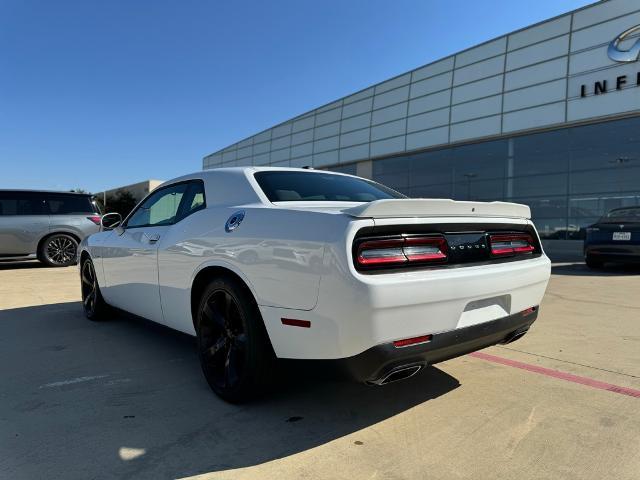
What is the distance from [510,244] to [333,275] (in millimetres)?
1390

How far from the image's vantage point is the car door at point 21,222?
32.6ft

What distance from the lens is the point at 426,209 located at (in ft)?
7.99

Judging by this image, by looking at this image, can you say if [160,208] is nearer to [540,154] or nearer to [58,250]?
[58,250]

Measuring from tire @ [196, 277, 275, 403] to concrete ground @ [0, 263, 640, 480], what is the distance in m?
0.14

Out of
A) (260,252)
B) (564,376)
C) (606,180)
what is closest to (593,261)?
(606,180)

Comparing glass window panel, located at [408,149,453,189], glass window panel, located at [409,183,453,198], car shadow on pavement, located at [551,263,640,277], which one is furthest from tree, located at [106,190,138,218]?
car shadow on pavement, located at [551,263,640,277]

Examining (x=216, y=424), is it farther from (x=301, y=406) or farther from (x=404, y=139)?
(x=404, y=139)

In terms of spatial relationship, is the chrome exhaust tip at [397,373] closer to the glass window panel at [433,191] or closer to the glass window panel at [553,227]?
the glass window panel at [553,227]

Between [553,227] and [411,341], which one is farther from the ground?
[411,341]

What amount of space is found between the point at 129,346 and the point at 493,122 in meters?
17.7

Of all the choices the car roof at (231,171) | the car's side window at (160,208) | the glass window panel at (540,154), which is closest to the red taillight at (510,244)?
the car roof at (231,171)

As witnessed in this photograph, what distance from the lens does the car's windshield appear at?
9.20 metres

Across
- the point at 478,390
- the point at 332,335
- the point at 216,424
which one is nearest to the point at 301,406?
the point at 216,424

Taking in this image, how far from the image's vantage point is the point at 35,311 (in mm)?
5645
